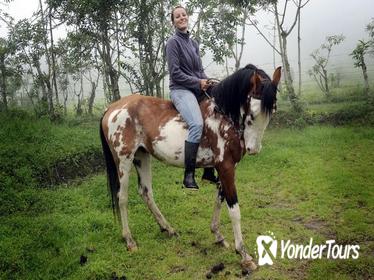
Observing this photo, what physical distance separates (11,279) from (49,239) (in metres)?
0.97

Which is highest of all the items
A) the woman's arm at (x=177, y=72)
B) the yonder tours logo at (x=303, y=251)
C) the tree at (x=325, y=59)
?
the tree at (x=325, y=59)

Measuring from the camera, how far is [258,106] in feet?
14.3

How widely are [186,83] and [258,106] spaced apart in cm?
110

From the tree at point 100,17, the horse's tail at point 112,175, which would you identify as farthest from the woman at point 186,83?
the tree at point 100,17

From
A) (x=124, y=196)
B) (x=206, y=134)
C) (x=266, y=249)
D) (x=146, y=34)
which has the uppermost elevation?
(x=146, y=34)

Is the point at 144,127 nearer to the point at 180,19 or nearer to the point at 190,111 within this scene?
the point at 190,111

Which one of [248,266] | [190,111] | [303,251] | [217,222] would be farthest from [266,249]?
[190,111]

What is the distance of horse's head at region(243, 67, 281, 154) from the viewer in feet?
13.8

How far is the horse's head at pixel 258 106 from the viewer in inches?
166

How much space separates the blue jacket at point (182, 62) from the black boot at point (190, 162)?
811 mm

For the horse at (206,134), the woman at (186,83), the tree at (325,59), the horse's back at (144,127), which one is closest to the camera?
the horse at (206,134)

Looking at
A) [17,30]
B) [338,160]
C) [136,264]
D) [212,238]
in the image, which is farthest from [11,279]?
[17,30]

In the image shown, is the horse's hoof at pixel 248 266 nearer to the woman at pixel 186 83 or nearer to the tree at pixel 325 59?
the woman at pixel 186 83

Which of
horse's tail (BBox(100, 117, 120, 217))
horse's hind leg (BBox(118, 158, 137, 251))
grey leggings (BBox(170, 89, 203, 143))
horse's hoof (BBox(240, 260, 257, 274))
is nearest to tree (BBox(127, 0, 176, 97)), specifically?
horse's tail (BBox(100, 117, 120, 217))
